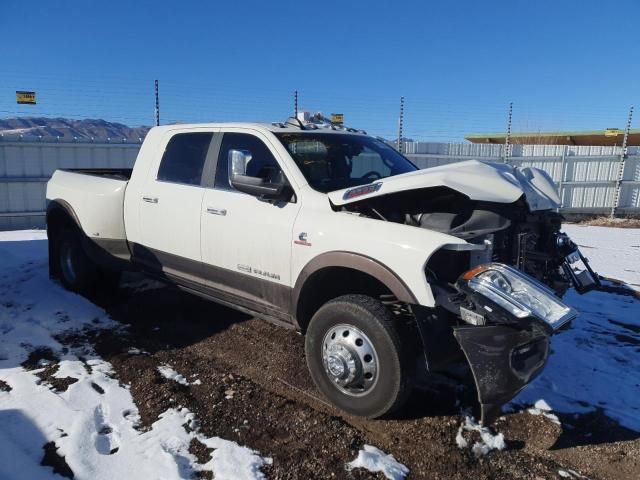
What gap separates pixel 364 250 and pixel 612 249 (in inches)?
315

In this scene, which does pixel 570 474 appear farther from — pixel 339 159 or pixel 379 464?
pixel 339 159

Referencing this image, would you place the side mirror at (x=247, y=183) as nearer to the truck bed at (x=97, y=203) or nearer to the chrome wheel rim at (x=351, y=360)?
the chrome wheel rim at (x=351, y=360)

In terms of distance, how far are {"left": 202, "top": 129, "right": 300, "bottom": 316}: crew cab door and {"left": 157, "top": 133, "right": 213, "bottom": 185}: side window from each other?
263mm

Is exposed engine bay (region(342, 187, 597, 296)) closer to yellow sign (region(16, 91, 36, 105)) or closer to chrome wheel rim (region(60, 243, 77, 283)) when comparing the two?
chrome wheel rim (region(60, 243, 77, 283))

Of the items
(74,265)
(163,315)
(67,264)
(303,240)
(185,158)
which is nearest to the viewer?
(303,240)

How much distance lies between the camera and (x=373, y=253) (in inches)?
122

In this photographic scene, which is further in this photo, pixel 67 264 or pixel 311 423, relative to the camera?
pixel 67 264

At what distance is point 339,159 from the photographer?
4172 mm

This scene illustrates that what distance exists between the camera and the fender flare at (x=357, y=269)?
296cm

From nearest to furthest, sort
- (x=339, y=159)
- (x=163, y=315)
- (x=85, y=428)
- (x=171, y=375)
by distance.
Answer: (x=85, y=428)
(x=171, y=375)
(x=339, y=159)
(x=163, y=315)

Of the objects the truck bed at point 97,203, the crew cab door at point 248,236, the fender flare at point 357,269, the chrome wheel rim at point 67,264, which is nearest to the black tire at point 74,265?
the chrome wheel rim at point 67,264

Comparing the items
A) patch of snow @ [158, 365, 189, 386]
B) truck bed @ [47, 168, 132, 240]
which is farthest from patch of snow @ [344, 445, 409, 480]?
truck bed @ [47, 168, 132, 240]

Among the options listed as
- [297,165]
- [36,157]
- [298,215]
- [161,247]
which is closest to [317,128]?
[297,165]

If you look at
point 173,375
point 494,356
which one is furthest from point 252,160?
point 494,356
